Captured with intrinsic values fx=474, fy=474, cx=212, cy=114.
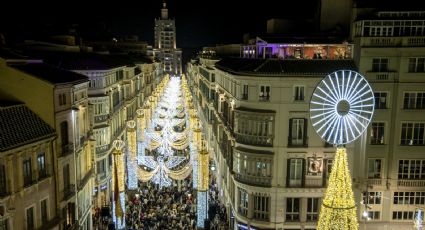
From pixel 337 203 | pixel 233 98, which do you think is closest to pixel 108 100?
pixel 233 98

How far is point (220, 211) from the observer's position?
4853cm

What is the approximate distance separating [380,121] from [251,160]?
32.2 ft

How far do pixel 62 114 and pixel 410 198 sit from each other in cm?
2566

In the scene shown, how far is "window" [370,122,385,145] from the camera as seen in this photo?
3466 centimetres

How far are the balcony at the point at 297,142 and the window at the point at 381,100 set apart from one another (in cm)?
568

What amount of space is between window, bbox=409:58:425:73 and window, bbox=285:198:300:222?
1256cm

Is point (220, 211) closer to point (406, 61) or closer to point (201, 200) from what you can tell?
point (201, 200)

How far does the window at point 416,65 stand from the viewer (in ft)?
111

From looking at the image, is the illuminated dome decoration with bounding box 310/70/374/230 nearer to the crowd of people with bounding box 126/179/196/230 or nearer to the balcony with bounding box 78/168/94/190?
the balcony with bounding box 78/168/94/190

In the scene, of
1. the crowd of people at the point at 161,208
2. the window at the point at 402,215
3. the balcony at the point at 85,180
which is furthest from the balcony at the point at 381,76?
the balcony at the point at 85,180

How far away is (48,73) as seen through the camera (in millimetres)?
31297

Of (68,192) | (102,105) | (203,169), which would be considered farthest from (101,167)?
(68,192)

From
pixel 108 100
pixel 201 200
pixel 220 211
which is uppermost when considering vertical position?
pixel 108 100

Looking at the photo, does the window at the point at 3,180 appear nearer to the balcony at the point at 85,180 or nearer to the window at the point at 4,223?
the window at the point at 4,223
